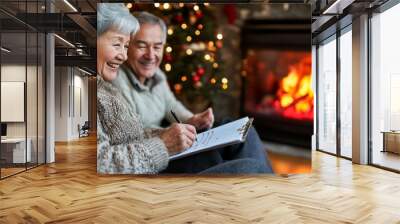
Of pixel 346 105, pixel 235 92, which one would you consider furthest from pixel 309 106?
pixel 346 105

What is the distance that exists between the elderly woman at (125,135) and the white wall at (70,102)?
6.33 metres

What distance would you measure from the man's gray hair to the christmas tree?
1.9 inches

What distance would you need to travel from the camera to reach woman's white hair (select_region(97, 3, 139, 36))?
18.0ft

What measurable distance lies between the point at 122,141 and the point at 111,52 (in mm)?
1200

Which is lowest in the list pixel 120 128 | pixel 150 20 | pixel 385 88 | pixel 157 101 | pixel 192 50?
pixel 120 128

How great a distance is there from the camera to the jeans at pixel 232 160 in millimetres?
5402

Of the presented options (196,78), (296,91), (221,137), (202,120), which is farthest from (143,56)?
(296,91)

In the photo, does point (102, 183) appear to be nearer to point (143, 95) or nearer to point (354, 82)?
point (143, 95)

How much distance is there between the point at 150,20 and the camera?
5.53 metres

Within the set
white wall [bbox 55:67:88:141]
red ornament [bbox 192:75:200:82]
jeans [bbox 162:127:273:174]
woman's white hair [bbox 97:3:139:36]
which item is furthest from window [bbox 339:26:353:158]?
white wall [bbox 55:67:88:141]

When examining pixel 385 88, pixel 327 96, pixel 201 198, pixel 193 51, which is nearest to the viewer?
pixel 201 198

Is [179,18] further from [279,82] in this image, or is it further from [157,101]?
[279,82]

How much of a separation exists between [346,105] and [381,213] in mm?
4948

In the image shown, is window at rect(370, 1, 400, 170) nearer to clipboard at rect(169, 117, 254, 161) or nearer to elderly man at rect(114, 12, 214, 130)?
clipboard at rect(169, 117, 254, 161)
